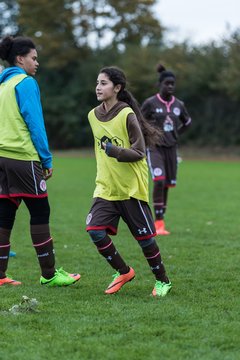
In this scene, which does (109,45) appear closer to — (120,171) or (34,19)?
(34,19)

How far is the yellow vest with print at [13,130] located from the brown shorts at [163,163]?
3.87 meters

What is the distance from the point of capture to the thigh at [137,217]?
536 centimetres

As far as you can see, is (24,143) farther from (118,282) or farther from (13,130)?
(118,282)

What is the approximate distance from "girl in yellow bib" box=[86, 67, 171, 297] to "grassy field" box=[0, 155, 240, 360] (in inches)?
15.8

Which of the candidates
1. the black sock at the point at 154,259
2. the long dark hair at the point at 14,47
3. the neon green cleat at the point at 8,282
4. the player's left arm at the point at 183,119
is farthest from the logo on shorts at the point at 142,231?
the player's left arm at the point at 183,119

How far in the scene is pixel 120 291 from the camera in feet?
18.3

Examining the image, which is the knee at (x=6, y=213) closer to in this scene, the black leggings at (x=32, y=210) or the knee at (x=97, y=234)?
the black leggings at (x=32, y=210)

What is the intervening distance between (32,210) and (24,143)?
0.62m

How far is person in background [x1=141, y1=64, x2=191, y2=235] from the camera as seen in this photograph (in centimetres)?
914

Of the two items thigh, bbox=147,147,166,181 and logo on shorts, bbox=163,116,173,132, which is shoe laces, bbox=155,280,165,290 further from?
logo on shorts, bbox=163,116,173,132

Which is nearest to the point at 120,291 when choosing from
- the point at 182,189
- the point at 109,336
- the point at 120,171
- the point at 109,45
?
the point at 120,171

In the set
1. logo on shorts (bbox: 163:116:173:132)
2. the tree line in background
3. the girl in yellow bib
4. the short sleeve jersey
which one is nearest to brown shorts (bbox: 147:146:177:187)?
the short sleeve jersey

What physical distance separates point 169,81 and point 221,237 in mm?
2350

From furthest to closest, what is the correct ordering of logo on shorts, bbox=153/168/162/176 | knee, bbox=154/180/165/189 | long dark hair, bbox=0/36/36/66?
knee, bbox=154/180/165/189 < logo on shorts, bbox=153/168/162/176 < long dark hair, bbox=0/36/36/66
